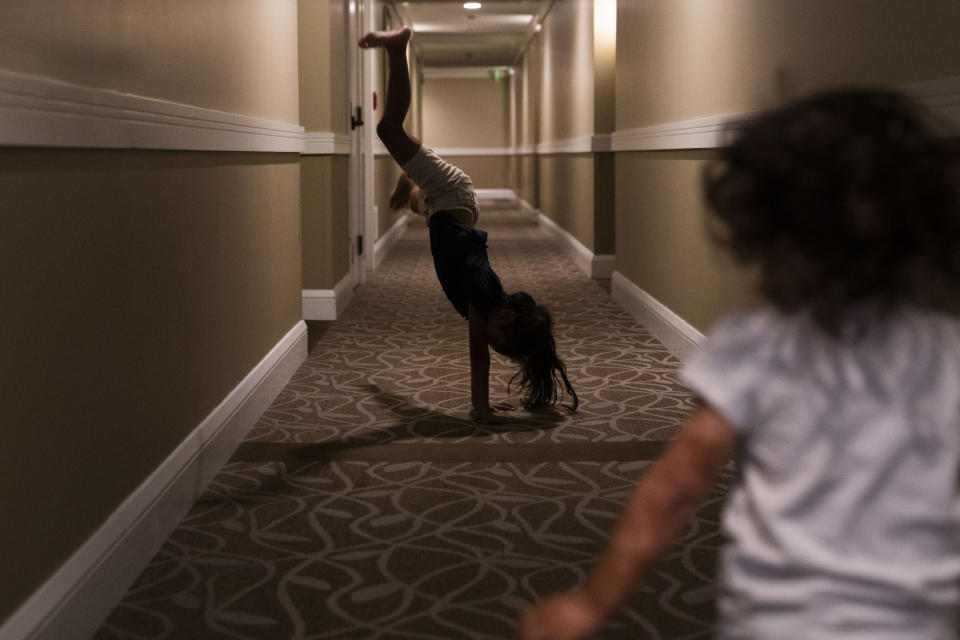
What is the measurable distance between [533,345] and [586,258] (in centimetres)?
511

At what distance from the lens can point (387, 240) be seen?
10.7m

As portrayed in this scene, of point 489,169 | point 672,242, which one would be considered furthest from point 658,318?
point 489,169

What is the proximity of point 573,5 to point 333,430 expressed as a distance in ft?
24.4

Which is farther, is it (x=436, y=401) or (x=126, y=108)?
(x=436, y=401)

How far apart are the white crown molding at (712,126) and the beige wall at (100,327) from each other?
1.24 m

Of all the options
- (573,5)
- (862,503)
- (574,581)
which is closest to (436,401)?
(574,581)

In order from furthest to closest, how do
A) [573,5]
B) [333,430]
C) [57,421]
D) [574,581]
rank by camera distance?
[573,5] → [333,430] → [574,581] → [57,421]

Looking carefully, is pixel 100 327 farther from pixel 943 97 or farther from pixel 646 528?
pixel 943 97

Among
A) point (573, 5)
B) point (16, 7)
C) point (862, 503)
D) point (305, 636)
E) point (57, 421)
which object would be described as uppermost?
point (573, 5)

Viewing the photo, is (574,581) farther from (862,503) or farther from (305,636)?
→ (862,503)

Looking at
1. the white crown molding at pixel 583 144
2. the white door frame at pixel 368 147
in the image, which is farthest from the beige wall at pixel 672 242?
the white door frame at pixel 368 147

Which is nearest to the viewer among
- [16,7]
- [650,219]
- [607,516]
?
[16,7]

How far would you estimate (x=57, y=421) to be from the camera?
1.99 m

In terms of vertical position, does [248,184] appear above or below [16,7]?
below
